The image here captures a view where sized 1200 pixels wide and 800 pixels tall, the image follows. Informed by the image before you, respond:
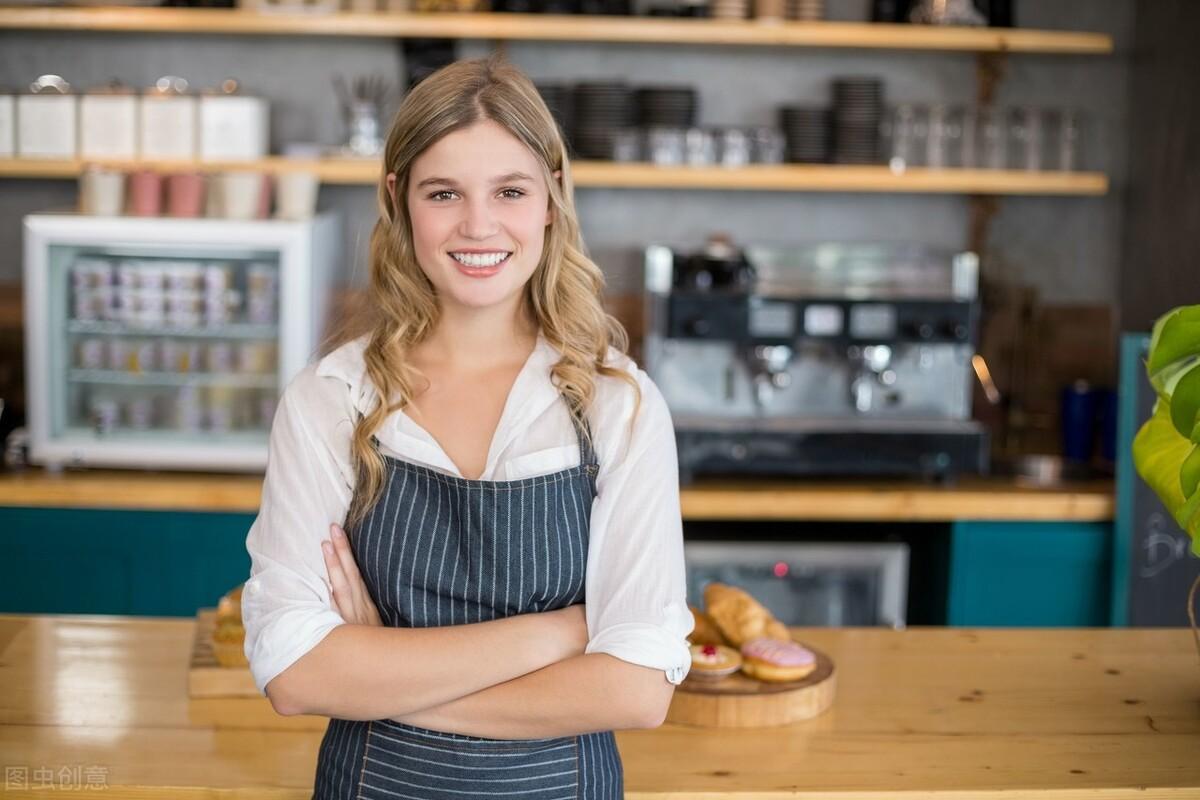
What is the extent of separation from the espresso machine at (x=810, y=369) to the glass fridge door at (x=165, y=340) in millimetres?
1027

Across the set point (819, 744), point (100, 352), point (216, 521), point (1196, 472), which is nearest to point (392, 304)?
point (819, 744)

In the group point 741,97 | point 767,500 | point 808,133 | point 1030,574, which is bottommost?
point 1030,574

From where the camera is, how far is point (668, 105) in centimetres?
393

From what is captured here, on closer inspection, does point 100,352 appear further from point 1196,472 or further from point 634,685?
point 1196,472

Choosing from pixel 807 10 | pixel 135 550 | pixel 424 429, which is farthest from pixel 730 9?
pixel 424 429

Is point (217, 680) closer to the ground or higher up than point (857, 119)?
closer to the ground

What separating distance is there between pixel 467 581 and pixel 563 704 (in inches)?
6.6

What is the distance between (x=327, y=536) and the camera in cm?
156

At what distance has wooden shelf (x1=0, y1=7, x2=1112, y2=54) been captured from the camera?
381cm

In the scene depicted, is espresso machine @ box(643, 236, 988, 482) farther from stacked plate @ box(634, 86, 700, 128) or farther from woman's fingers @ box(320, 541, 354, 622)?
woman's fingers @ box(320, 541, 354, 622)

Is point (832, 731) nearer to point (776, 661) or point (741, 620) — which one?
point (776, 661)

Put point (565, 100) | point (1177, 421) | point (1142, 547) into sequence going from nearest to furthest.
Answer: point (1177, 421) < point (1142, 547) < point (565, 100)

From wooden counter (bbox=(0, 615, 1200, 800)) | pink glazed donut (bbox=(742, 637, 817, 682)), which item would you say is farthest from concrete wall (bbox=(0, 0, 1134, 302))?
pink glazed donut (bbox=(742, 637, 817, 682))

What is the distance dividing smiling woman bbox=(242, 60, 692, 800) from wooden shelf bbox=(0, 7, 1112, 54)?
233cm
